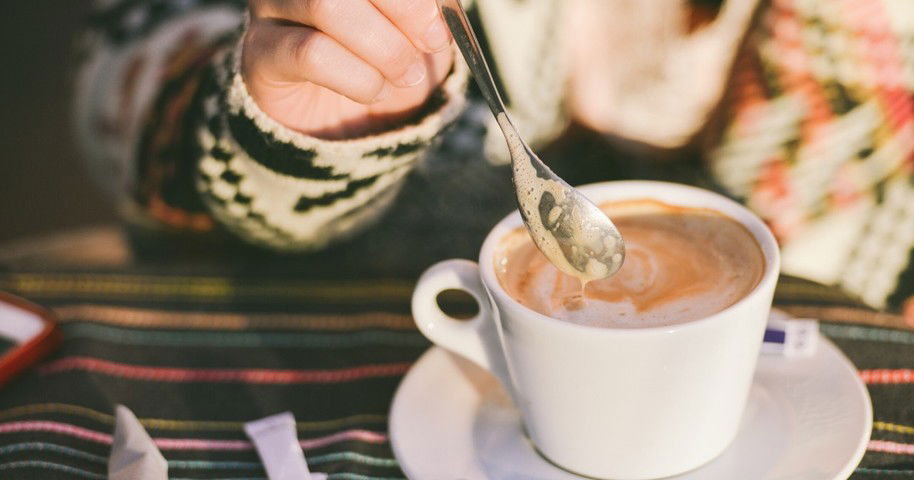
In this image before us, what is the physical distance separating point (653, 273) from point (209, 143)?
1.22 ft

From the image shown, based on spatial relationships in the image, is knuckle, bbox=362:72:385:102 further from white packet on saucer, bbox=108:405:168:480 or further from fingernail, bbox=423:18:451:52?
white packet on saucer, bbox=108:405:168:480

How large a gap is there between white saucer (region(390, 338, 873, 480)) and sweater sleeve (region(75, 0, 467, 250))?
0.16m

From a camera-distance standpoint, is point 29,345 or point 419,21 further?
point 29,345

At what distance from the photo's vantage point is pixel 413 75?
512 mm

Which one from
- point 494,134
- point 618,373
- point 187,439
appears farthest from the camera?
point 494,134

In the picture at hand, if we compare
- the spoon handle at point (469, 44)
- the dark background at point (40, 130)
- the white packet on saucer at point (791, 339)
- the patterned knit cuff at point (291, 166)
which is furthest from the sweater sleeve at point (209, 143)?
the dark background at point (40, 130)

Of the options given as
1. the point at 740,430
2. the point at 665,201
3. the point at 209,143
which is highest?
the point at 209,143

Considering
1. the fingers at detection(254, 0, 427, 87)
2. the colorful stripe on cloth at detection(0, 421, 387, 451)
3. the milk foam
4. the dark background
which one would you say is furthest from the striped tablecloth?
the dark background

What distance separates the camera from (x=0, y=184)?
6.58ft

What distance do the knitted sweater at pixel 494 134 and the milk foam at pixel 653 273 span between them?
0.14 meters

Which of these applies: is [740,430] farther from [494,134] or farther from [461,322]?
[494,134]

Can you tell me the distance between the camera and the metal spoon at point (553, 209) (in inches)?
18.5

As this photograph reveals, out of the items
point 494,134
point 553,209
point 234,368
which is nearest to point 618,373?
point 553,209

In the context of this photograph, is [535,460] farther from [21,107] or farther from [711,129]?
[21,107]
